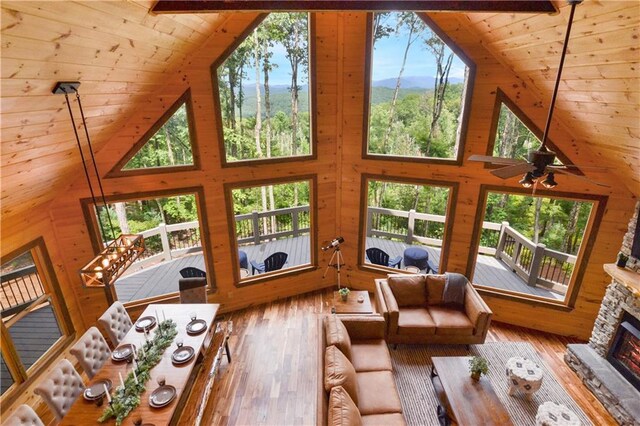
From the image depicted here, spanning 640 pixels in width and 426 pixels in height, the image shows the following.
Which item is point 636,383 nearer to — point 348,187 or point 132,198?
point 348,187

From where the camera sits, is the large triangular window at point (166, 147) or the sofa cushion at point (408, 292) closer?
the large triangular window at point (166, 147)

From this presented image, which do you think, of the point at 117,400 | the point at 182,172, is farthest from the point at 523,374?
the point at 182,172

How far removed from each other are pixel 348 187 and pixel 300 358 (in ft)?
10.5

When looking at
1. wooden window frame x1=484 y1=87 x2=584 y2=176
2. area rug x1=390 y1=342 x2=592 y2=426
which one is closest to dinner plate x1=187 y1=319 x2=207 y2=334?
area rug x1=390 y1=342 x2=592 y2=426

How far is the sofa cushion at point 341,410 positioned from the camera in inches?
119

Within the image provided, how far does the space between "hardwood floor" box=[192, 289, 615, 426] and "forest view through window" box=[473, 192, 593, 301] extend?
5.39 ft

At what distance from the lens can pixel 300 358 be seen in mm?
5203

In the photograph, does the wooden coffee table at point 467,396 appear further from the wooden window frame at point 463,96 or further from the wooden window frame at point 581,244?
the wooden window frame at point 463,96

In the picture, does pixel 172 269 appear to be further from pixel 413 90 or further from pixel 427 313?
pixel 413 90

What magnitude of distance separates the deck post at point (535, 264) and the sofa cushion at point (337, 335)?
5.16 m

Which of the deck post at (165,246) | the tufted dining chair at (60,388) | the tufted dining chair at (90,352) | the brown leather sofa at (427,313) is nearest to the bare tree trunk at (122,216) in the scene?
the deck post at (165,246)

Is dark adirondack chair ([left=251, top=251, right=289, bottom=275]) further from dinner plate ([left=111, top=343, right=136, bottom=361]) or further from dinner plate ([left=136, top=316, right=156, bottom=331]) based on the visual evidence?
dinner plate ([left=111, top=343, right=136, bottom=361])

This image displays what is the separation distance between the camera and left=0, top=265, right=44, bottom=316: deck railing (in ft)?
19.3

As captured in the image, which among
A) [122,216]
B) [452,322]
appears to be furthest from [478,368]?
[122,216]
